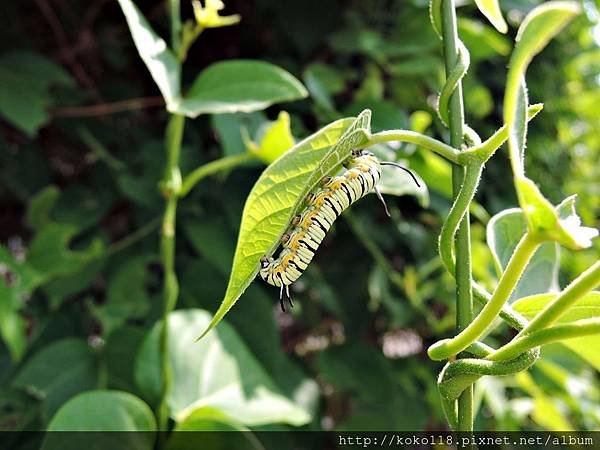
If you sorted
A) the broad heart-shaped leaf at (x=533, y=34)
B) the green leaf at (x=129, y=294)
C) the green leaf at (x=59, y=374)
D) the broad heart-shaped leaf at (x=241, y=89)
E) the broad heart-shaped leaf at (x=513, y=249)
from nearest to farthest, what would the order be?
1. the broad heart-shaped leaf at (x=533, y=34)
2. the broad heart-shaped leaf at (x=513, y=249)
3. the broad heart-shaped leaf at (x=241, y=89)
4. the green leaf at (x=59, y=374)
5. the green leaf at (x=129, y=294)

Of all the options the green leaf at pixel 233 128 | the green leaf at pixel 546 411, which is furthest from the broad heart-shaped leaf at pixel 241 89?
the green leaf at pixel 546 411

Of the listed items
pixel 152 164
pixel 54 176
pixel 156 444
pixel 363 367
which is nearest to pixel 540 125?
pixel 363 367

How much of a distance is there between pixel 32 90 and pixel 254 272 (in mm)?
616

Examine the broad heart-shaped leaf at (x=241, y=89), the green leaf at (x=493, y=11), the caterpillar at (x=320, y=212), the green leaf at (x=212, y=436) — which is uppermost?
the green leaf at (x=493, y=11)

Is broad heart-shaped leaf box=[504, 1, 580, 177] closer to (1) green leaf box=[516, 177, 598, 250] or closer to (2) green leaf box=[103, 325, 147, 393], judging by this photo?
(1) green leaf box=[516, 177, 598, 250]

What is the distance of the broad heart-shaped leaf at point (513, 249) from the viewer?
347mm

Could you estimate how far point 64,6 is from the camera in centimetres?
91

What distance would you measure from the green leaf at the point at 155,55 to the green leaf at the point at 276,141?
0.27ft

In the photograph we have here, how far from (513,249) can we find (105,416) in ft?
0.96

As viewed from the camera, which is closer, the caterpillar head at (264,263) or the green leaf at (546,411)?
the caterpillar head at (264,263)

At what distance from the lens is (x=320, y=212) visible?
0.26 meters

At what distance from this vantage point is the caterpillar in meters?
0.26

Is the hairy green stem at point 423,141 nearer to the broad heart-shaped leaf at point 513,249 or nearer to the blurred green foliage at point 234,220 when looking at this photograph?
the broad heart-shaped leaf at point 513,249

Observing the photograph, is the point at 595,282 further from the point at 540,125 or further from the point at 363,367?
the point at 540,125
